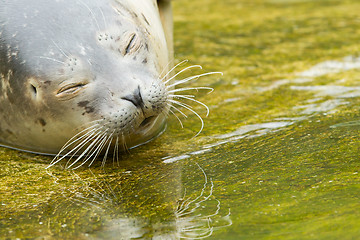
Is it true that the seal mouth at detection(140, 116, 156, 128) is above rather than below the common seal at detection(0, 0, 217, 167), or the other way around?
below

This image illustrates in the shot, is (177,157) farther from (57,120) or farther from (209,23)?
(209,23)

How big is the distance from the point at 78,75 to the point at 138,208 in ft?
3.38

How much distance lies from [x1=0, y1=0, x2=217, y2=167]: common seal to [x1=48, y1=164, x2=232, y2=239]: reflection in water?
11.9 inches

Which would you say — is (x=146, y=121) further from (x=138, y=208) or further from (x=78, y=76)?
(x=138, y=208)

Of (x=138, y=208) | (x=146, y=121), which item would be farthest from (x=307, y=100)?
(x=138, y=208)

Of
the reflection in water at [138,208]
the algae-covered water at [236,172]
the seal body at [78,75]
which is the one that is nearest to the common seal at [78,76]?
the seal body at [78,75]

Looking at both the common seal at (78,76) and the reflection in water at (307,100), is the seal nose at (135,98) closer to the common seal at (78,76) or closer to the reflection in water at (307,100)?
the common seal at (78,76)

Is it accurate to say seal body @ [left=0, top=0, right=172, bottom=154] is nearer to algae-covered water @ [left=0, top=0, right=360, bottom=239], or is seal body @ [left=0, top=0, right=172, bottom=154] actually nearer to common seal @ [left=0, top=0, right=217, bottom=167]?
common seal @ [left=0, top=0, right=217, bottom=167]

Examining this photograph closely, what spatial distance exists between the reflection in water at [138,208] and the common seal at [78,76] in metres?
0.30

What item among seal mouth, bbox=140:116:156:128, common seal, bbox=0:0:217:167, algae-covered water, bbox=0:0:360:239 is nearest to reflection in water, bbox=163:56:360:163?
algae-covered water, bbox=0:0:360:239

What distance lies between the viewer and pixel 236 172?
315 cm

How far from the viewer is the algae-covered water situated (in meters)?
2.51

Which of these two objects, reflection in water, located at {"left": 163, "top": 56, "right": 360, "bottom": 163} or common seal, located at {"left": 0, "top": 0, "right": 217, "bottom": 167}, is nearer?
common seal, located at {"left": 0, "top": 0, "right": 217, "bottom": 167}

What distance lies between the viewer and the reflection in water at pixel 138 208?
98.6 inches
